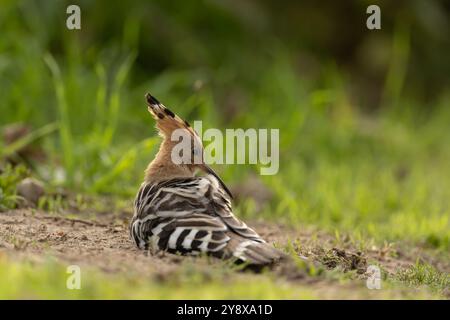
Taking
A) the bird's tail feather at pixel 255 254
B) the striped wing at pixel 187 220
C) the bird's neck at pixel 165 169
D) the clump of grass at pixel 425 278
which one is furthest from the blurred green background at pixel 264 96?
the bird's tail feather at pixel 255 254

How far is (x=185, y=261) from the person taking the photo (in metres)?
3.87

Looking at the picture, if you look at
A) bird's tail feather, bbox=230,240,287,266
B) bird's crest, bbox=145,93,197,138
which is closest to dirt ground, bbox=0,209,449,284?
bird's tail feather, bbox=230,240,287,266

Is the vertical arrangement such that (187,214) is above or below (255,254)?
above

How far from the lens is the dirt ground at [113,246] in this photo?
3857 millimetres

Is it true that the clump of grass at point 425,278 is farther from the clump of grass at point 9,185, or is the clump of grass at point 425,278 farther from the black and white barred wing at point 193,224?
the clump of grass at point 9,185

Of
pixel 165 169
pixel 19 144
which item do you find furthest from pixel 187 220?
pixel 19 144

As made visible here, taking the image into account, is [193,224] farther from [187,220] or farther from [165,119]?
[165,119]

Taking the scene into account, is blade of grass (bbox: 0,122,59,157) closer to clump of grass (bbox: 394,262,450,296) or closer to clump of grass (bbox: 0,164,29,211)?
clump of grass (bbox: 0,164,29,211)

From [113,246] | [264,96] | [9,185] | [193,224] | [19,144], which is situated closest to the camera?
[193,224]

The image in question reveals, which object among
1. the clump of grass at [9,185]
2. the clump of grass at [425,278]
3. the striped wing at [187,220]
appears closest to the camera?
the striped wing at [187,220]

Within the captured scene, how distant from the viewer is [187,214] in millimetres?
4082

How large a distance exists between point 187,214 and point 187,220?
0.06 m

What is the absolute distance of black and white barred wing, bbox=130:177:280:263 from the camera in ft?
12.9
